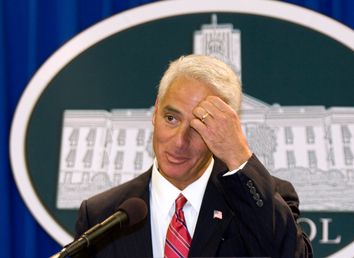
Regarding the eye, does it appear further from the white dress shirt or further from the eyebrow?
the white dress shirt

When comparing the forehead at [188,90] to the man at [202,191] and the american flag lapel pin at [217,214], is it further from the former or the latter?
the american flag lapel pin at [217,214]

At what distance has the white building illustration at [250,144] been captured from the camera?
1.86m

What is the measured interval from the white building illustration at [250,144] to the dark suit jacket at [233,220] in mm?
483

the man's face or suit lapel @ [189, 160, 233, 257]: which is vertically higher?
the man's face

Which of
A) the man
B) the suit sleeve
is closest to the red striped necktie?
the man

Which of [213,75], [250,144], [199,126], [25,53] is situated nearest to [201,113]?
[199,126]

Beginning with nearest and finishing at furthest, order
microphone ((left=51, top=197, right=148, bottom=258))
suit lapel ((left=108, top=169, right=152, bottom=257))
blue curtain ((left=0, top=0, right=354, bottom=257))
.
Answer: microphone ((left=51, top=197, right=148, bottom=258)) < suit lapel ((left=108, top=169, right=152, bottom=257)) < blue curtain ((left=0, top=0, right=354, bottom=257))

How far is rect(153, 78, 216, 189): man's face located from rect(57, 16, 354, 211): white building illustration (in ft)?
1.91

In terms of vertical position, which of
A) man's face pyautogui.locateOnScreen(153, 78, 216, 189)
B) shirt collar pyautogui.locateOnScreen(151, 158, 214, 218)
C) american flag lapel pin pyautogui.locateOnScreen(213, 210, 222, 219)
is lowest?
american flag lapel pin pyautogui.locateOnScreen(213, 210, 222, 219)

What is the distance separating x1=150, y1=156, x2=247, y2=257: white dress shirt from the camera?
133cm

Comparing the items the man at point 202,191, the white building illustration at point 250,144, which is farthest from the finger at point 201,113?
the white building illustration at point 250,144

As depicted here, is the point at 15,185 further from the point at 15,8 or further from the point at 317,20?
the point at 317,20

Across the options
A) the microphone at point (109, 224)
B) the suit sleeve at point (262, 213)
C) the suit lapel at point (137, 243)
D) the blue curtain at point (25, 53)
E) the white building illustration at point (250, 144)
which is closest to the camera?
the microphone at point (109, 224)

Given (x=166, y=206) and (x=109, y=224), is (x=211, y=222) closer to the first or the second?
(x=166, y=206)
